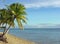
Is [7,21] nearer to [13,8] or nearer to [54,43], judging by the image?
[13,8]

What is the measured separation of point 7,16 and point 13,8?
61.6 inches

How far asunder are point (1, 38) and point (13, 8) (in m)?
5.03

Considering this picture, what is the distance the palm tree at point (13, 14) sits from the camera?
45522 millimetres

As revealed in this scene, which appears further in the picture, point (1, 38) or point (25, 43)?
point (25, 43)

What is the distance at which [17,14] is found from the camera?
45.6m

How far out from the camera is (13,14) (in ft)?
149

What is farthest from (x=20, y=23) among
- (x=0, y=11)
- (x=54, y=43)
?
(x=54, y=43)

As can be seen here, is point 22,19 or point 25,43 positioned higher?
point 22,19

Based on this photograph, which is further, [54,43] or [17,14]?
[54,43]

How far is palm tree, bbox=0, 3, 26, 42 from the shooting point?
45.5 meters

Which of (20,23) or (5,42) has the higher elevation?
(20,23)

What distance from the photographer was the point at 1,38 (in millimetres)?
45062

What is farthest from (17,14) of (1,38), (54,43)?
(54,43)

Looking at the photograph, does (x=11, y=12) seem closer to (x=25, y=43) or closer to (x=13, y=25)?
(x=13, y=25)
